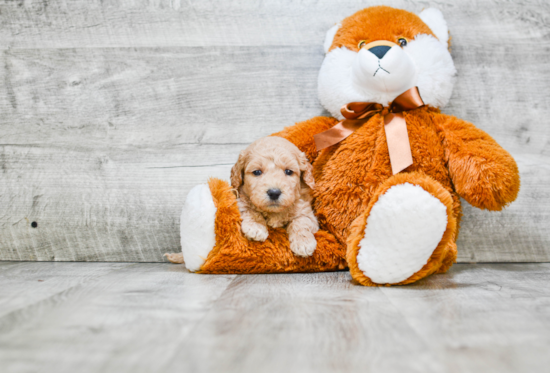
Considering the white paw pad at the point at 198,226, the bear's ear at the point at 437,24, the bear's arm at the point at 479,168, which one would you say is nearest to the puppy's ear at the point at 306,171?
the white paw pad at the point at 198,226

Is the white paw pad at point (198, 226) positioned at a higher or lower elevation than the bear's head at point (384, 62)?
lower

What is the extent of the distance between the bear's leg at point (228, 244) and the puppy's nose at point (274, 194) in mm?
100

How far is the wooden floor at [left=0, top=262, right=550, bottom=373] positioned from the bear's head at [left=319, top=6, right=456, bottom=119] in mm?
481

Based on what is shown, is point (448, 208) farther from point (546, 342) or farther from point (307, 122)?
point (307, 122)

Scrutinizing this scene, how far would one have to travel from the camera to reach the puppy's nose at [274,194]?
92 cm

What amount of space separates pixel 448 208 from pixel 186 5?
1019mm

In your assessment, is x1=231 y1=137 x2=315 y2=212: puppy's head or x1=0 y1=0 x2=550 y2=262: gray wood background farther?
x1=0 y1=0 x2=550 y2=262: gray wood background

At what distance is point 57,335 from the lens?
596 mm

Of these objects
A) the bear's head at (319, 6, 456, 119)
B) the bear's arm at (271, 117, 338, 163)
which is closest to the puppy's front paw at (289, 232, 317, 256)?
the bear's arm at (271, 117, 338, 163)

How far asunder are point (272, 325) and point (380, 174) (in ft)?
1.72

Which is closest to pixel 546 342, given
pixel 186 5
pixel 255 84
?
pixel 255 84

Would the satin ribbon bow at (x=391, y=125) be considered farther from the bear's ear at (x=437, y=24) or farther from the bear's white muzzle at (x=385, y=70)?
the bear's ear at (x=437, y=24)

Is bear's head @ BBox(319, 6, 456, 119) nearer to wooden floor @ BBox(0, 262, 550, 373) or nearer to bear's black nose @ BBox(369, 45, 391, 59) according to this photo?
bear's black nose @ BBox(369, 45, 391, 59)

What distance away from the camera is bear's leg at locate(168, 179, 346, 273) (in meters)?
0.95
